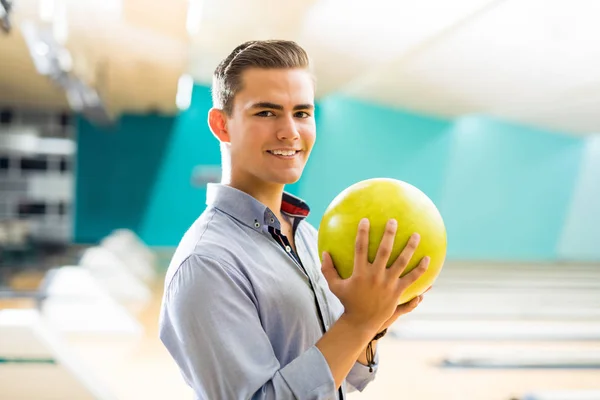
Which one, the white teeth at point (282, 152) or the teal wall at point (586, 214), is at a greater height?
the white teeth at point (282, 152)

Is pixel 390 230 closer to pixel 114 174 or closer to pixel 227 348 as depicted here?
pixel 227 348

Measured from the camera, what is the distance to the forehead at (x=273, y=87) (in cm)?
110

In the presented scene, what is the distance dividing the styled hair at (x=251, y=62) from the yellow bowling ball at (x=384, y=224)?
0.27 metres

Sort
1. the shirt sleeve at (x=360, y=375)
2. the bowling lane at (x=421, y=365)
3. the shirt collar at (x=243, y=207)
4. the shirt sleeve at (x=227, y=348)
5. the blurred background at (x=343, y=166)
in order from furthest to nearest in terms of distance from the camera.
→ the blurred background at (x=343, y=166), the bowling lane at (x=421, y=365), the shirt sleeve at (x=360, y=375), the shirt collar at (x=243, y=207), the shirt sleeve at (x=227, y=348)

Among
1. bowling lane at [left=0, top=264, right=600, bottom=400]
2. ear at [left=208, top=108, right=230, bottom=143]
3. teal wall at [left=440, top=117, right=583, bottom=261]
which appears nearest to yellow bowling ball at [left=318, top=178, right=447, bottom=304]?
ear at [left=208, top=108, right=230, bottom=143]

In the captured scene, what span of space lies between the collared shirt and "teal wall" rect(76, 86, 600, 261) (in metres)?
9.29

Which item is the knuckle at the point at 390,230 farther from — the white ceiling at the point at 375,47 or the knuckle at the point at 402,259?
the white ceiling at the point at 375,47

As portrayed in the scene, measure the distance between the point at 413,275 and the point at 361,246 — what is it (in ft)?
0.34

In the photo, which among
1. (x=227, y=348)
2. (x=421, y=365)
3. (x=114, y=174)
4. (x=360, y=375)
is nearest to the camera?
(x=227, y=348)

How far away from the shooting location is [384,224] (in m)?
1.04

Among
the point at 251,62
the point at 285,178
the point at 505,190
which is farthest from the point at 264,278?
the point at 505,190

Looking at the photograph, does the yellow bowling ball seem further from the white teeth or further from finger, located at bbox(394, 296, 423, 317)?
the white teeth

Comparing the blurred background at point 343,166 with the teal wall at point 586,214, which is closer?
the blurred background at point 343,166

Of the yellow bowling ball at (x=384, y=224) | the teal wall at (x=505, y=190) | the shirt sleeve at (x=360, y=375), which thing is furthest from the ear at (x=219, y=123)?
the teal wall at (x=505, y=190)
